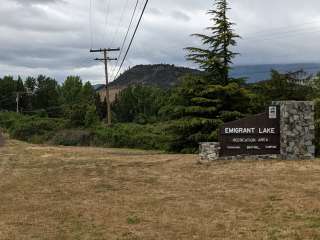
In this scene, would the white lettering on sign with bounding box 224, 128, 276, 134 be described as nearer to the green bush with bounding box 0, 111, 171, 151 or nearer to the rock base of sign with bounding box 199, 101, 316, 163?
the rock base of sign with bounding box 199, 101, 316, 163

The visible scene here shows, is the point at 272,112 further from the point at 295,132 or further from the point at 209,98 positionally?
the point at 209,98

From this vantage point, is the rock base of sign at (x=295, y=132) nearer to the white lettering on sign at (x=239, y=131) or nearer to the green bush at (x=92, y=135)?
the white lettering on sign at (x=239, y=131)

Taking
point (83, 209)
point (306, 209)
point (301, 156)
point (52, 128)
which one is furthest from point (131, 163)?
point (52, 128)

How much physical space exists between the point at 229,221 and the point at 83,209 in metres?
3.38

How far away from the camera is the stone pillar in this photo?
66.6 feet

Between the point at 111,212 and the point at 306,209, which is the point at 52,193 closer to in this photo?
the point at 111,212

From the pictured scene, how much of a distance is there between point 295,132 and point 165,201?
9.05 metres

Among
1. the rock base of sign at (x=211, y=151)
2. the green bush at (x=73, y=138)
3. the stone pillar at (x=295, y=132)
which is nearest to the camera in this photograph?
the stone pillar at (x=295, y=132)

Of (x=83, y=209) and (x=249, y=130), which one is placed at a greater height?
(x=249, y=130)

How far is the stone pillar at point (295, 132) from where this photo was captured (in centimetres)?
→ 2031

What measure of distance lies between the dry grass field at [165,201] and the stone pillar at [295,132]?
1107 millimetres

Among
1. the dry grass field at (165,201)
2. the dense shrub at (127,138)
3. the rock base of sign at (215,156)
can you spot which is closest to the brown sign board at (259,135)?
the rock base of sign at (215,156)

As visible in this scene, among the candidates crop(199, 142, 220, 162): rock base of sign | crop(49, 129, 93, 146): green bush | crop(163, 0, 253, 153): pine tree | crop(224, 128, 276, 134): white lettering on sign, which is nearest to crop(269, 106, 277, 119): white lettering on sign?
crop(224, 128, 276, 134): white lettering on sign

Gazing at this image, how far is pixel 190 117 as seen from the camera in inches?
1291
